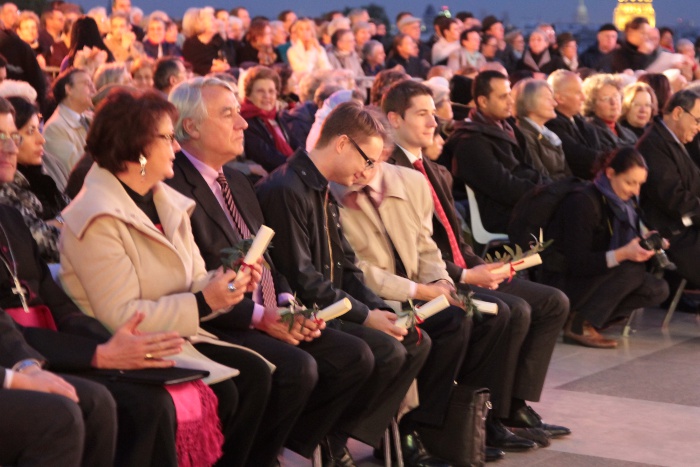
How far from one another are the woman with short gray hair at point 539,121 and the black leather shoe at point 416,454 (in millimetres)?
3788

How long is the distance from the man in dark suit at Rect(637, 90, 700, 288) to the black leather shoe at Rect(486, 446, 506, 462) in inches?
131

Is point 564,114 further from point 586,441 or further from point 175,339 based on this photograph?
point 175,339

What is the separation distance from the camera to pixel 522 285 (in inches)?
229

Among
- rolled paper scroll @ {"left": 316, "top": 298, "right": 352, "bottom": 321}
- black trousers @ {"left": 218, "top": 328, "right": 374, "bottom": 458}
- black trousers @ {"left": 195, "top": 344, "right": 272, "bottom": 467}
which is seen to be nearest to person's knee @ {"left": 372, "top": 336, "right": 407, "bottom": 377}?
black trousers @ {"left": 218, "top": 328, "right": 374, "bottom": 458}

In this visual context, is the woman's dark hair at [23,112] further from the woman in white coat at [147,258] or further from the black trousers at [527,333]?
the black trousers at [527,333]

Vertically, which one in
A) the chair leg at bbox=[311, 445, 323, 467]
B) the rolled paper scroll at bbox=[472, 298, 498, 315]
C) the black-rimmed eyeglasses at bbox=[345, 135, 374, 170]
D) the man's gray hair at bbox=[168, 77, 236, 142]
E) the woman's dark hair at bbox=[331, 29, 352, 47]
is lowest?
the chair leg at bbox=[311, 445, 323, 467]

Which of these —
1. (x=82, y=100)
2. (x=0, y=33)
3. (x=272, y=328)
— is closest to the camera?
(x=272, y=328)

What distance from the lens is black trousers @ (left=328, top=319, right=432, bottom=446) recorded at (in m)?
4.61

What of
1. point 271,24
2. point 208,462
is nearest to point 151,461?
point 208,462

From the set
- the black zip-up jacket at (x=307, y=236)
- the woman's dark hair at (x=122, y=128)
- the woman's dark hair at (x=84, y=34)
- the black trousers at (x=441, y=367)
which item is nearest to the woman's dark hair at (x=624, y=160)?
the black trousers at (x=441, y=367)

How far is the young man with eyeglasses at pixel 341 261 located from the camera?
4.65 m

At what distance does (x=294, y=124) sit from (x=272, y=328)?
4.66m

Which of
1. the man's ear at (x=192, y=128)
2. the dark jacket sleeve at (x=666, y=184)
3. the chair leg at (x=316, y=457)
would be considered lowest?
the chair leg at (x=316, y=457)

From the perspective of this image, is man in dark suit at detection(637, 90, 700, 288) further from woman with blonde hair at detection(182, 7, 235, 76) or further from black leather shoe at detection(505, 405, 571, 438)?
woman with blonde hair at detection(182, 7, 235, 76)
